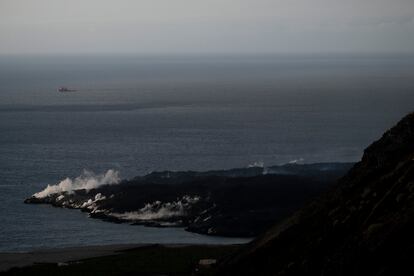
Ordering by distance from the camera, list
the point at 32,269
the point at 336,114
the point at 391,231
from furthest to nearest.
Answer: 1. the point at 336,114
2. the point at 32,269
3. the point at 391,231

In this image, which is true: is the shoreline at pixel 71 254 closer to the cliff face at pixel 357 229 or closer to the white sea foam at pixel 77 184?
the cliff face at pixel 357 229

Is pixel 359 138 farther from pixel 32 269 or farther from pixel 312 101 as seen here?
pixel 32 269

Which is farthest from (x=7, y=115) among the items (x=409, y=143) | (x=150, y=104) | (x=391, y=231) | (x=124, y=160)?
(x=391, y=231)

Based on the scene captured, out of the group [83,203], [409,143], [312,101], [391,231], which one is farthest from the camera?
[312,101]

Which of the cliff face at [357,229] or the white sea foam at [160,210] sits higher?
the cliff face at [357,229]

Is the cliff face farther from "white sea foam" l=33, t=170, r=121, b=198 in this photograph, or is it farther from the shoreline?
"white sea foam" l=33, t=170, r=121, b=198

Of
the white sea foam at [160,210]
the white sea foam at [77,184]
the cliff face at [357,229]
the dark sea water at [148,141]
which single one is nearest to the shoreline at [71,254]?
the dark sea water at [148,141]
